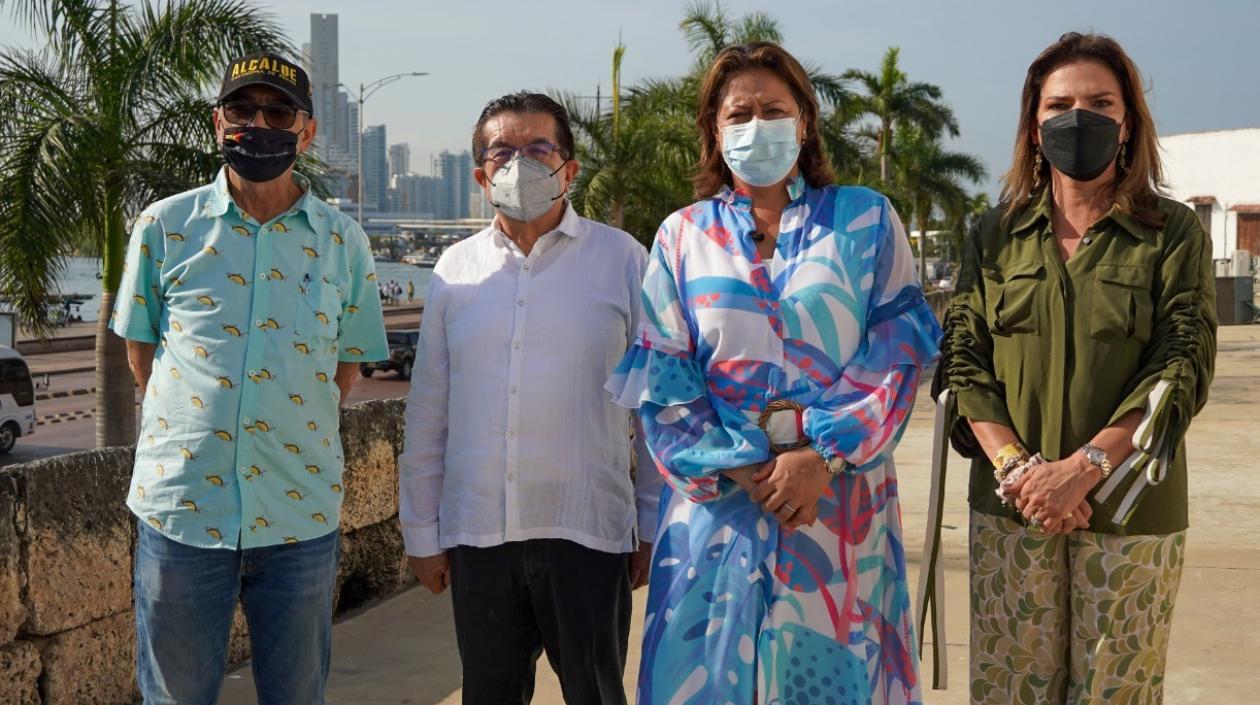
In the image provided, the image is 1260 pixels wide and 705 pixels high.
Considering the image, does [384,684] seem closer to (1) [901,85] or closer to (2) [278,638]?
(2) [278,638]

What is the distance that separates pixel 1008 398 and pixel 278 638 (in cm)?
178

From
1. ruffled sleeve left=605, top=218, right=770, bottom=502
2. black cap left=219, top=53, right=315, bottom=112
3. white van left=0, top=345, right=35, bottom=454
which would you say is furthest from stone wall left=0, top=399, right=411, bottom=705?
white van left=0, top=345, right=35, bottom=454

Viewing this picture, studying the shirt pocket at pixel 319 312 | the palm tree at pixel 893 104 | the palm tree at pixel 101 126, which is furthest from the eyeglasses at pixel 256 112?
the palm tree at pixel 893 104

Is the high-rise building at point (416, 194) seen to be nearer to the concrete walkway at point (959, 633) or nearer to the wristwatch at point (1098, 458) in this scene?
the concrete walkway at point (959, 633)

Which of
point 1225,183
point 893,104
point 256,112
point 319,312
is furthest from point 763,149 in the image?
point 1225,183

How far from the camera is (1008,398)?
9.69 feet

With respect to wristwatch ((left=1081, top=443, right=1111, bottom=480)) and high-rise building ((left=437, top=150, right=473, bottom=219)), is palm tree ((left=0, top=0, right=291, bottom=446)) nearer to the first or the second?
wristwatch ((left=1081, top=443, right=1111, bottom=480))

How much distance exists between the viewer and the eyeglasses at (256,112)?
3.10 m

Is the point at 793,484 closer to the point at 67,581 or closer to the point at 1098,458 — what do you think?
the point at 1098,458

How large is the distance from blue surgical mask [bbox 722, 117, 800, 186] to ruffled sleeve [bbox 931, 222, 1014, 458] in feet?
1.80

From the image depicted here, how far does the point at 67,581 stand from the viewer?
4039 millimetres

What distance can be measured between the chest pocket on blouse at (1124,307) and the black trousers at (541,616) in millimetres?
1271

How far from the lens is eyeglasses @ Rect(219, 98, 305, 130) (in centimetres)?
310

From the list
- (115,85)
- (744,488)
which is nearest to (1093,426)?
(744,488)
